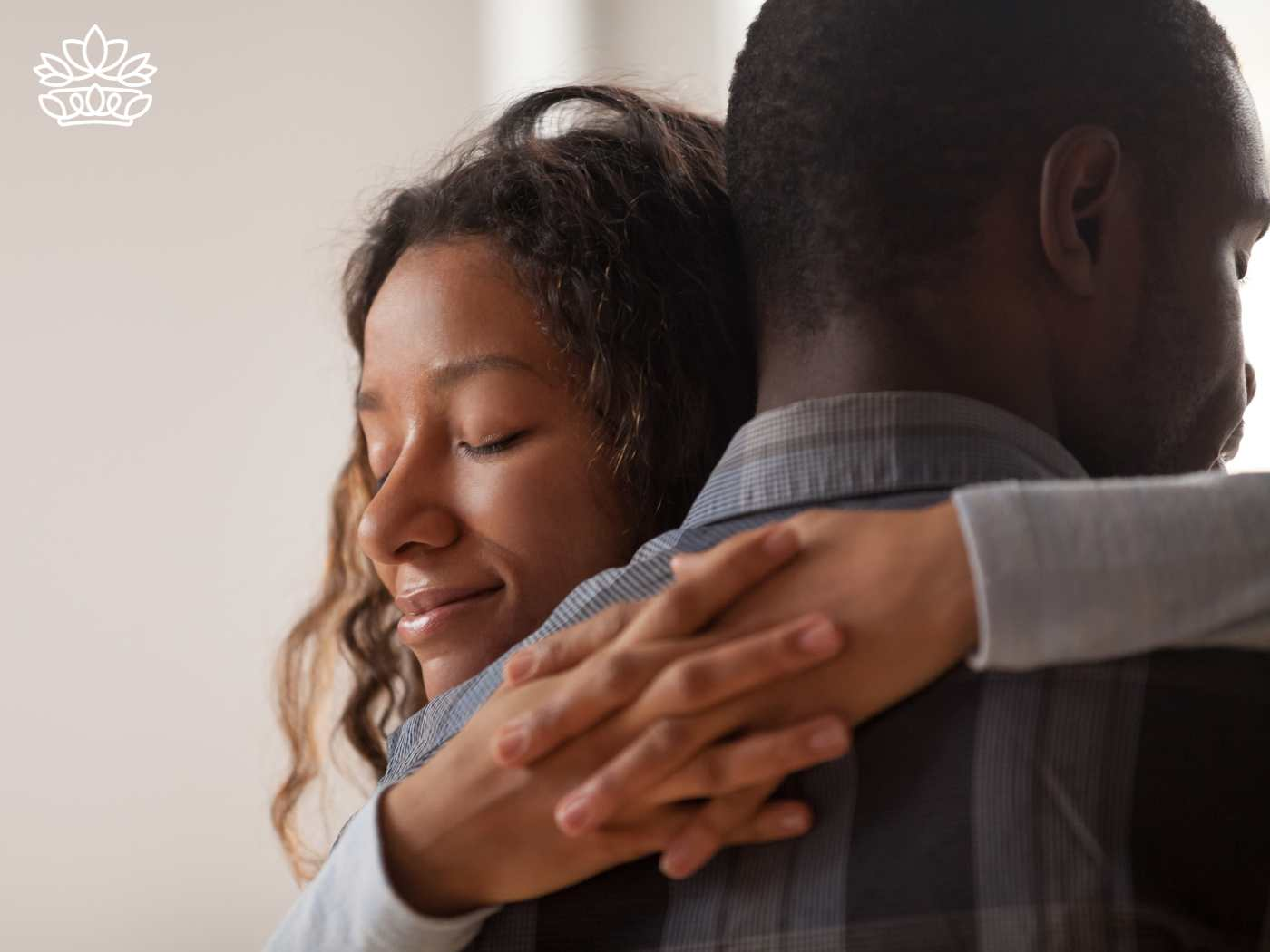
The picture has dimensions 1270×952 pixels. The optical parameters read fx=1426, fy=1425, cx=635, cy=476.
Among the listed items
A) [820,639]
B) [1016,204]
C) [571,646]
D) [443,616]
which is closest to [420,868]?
[571,646]

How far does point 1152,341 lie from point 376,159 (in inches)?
51.5

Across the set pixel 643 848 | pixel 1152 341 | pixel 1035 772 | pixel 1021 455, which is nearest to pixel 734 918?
pixel 643 848

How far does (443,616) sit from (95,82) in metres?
1.00

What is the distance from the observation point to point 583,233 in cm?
121

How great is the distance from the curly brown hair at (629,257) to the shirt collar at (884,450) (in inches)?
11.8

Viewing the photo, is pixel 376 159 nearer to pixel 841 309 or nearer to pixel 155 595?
pixel 155 595

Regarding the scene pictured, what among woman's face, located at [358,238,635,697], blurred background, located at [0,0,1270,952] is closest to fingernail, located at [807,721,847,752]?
woman's face, located at [358,238,635,697]

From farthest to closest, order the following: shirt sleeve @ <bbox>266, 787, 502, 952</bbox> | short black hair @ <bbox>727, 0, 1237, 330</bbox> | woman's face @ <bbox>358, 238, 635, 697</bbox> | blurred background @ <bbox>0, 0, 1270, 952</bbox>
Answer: blurred background @ <bbox>0, 0, 1270, 952</bbox>
woman's face @ <bbox>358, 238, 635, 697</bbox>
short black hair @ <bbox>727, 0, 1237, 330</bbox>
shirt sleeve @ <bbox>266, 787, 502, 952</bbox>

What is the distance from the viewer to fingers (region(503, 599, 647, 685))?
2.64 ft

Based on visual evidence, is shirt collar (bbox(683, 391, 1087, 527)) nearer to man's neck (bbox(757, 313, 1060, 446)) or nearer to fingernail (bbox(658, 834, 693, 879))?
man's neck (bbox(757, 313, 1060, 446))

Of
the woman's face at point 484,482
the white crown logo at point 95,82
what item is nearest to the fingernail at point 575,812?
the woman's face at point 484,482

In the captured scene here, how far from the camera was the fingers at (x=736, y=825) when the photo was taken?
2.45 feet

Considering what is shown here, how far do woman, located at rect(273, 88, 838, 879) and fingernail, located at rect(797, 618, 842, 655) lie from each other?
441 mm

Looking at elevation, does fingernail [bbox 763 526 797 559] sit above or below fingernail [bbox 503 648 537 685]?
above
